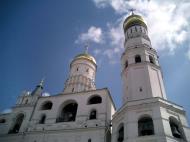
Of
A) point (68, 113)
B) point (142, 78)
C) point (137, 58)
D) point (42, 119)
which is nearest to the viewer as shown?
point (142, 78)

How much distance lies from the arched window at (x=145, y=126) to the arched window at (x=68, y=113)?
926 centimetres

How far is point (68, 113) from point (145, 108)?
10709 mm

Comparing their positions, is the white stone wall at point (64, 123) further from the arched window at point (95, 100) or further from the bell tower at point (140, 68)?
the bell tower at point (140, 68)

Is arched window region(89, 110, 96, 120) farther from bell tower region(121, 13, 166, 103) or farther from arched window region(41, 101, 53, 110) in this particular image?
arched window region(41, 101, 53, 110)

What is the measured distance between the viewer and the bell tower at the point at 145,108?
18.3m

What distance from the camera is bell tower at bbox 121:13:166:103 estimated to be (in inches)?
875

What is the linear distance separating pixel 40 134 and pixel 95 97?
7.10 meters

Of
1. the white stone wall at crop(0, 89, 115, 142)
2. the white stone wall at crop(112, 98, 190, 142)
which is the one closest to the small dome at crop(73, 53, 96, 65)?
the white stone wall at crop(0, 89, 115, 142)

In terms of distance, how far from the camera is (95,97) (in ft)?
88.9

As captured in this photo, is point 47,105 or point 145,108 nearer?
point 145,108

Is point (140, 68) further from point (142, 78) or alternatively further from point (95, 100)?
point (95, 100)

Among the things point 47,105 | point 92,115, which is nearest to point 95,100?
point 92,115

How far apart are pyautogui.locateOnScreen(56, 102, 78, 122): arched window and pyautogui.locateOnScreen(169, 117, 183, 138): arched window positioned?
36.4 feet

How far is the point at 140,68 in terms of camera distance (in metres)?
24.2
